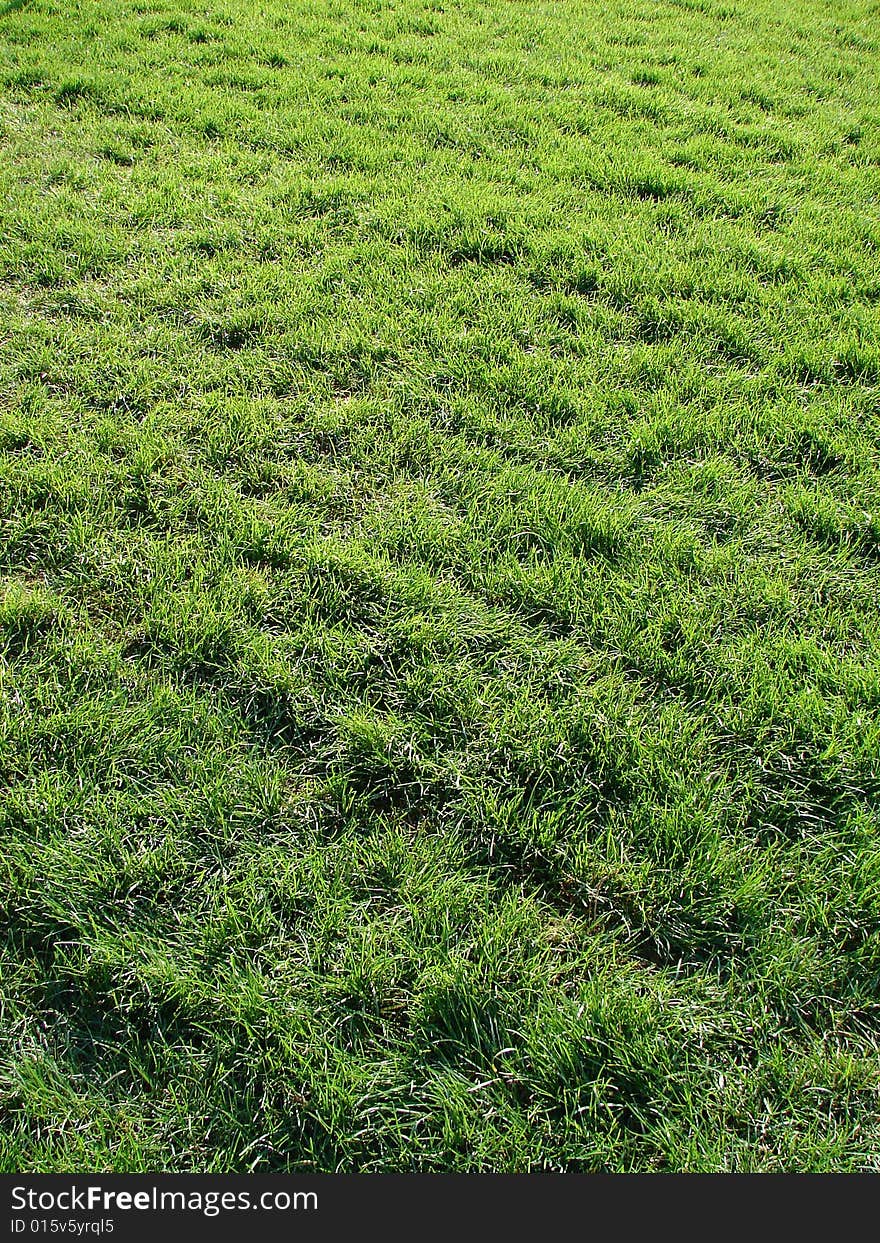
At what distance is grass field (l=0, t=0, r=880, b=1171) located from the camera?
1.77 m

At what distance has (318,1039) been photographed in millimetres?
1803

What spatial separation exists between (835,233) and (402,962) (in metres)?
4.50

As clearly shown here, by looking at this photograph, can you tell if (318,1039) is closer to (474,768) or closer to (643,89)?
(474,768)

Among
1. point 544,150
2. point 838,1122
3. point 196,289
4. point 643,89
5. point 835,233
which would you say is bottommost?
point 838,1122

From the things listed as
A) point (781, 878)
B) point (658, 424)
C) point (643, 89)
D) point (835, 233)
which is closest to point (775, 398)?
point (658, 424)

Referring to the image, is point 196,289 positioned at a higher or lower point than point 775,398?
higher

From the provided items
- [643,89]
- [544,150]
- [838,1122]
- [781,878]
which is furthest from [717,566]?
[643,89]

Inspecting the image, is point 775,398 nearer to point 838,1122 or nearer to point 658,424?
point 658,424

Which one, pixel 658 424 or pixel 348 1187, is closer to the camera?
pixel 348 1187

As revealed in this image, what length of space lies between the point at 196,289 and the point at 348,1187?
3.78 meters

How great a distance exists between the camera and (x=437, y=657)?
2.55 metres

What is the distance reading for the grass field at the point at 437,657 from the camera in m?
1.77

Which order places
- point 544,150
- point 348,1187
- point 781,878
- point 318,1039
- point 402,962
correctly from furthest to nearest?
point 544,150
point 781,878
point 402,962
point 318,1039
point 348,1187

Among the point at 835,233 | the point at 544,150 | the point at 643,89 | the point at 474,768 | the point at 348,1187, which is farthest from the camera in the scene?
the point at 643,89
